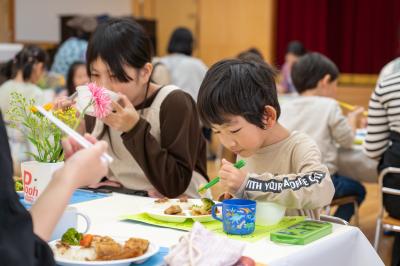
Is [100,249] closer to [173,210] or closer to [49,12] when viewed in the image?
[173,210]

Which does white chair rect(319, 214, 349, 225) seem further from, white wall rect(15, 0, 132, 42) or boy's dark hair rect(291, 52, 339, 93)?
white wall rect(15, 0, 132, 42)

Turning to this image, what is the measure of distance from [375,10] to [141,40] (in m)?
6.02

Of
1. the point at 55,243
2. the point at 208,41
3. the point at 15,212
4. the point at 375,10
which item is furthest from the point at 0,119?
the point at 208,41

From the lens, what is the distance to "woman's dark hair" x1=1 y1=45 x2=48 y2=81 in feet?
15.4

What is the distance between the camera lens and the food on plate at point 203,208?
68.5 inches

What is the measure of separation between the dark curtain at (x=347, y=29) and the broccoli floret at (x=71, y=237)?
6.92 metres

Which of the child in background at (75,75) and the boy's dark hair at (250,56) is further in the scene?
the child in background at (75,75)

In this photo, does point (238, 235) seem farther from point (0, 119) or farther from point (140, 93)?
point (140, 93)

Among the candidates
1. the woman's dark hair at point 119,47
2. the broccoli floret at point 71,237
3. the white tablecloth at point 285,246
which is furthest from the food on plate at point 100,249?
the woman's dark hair at point 119,47

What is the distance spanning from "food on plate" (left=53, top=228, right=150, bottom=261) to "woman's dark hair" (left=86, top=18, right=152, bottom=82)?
970mm

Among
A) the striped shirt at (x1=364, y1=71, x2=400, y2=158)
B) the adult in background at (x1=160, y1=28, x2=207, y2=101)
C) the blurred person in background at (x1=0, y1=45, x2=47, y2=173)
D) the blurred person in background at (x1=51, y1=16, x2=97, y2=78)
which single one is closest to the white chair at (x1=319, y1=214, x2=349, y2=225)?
the striped shirt at (x1=364, y1=71, x2=400, y2=158)

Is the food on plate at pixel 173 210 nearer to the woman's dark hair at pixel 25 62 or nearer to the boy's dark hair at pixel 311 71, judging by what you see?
the boy's dark hair at pixel 311 71

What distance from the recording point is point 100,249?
4.31 ft

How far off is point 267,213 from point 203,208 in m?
0.20
